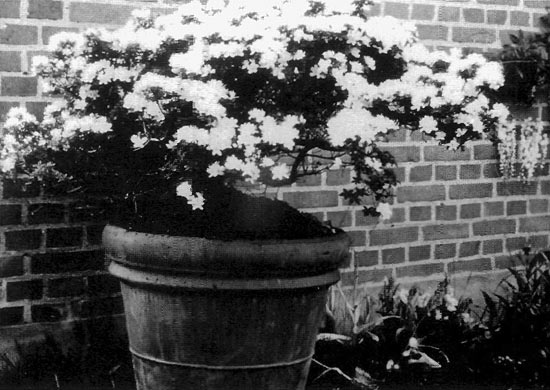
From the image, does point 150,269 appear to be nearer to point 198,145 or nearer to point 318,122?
point 198,145

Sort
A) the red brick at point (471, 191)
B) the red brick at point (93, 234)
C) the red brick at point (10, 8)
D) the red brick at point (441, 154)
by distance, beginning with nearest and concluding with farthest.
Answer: the red brick at point (10, 8) → the red brick at point (93, 234) → the red brick at point (441, 154) → the red brick at point (471, 191)

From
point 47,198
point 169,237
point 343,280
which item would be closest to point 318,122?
point 169,237

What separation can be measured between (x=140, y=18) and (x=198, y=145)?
2.30ft

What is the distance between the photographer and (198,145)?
6.80ft

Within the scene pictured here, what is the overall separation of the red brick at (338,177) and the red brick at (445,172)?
0.50 m

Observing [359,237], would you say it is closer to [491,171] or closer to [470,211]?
[470,211]

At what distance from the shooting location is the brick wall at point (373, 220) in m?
2.70

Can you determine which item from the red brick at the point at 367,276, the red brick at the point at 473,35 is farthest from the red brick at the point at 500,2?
the red brick at the point at 367,276

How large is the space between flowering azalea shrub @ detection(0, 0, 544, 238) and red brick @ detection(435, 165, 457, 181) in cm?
109

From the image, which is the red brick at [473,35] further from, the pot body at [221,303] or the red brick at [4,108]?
the red brick at [4,108]

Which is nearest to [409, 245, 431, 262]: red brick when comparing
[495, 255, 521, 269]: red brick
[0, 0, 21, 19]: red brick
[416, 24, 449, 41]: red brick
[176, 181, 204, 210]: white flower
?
[495, 255, 521, 269]: red brick

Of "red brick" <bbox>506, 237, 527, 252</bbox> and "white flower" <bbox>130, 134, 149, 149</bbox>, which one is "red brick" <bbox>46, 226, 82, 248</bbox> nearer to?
"white flower" <bbox>130, 134, 149, 149</bbox>

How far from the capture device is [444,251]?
365 cm

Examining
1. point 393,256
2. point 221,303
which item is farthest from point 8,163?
point 393,256
